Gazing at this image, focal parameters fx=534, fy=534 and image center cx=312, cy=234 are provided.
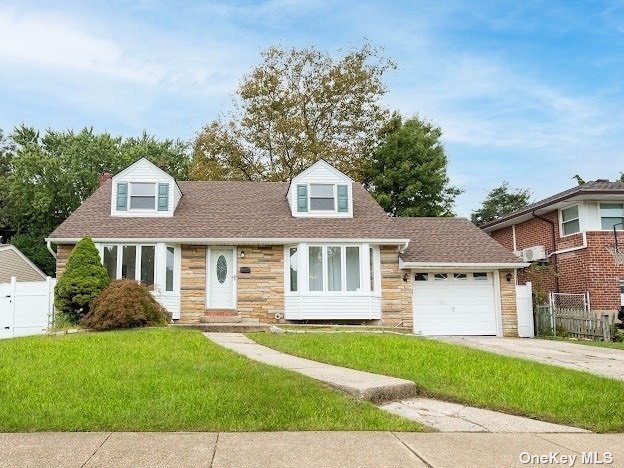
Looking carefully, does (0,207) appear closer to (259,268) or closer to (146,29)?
(259,268)

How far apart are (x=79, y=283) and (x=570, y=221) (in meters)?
17.0

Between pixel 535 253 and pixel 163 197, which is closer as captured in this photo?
pixel 163 197

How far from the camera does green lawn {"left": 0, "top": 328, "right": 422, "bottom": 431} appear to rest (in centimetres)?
518

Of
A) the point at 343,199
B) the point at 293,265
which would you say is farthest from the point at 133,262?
the point at 343,199

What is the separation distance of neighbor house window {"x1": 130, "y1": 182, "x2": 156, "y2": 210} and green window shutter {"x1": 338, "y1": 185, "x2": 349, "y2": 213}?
6376mm

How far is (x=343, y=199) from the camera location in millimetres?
18750

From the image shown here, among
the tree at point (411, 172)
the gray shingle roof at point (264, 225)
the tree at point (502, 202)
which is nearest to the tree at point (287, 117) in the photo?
the tree at point (411, 172)

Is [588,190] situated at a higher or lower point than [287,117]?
lower

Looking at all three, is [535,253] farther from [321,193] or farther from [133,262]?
[133,262]

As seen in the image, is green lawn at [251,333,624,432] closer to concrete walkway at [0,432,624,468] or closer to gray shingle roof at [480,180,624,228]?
concrete walkway at [0,432,624,468]

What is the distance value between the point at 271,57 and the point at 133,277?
18.8 metres

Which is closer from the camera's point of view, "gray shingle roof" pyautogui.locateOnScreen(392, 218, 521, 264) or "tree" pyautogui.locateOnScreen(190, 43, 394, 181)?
"gray shingle roof" pyautogui.locateOnScreen(392, 218, 521, 264)

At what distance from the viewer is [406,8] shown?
1155 cm

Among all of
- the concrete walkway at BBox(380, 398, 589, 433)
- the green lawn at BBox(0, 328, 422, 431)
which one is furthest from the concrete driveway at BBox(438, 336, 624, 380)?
the green lawn at BBox(0, 328, 422, 431)
